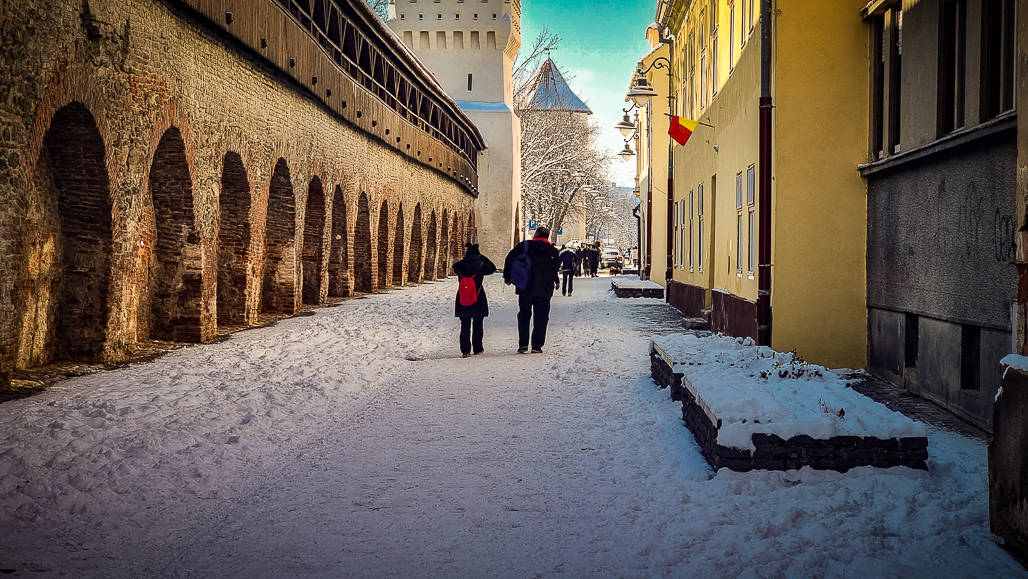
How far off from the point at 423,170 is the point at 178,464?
1240 inches

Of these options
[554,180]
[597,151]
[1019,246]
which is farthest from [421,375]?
[597,151]

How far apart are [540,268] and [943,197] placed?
601 centimetres

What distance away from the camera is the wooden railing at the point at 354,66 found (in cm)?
1717

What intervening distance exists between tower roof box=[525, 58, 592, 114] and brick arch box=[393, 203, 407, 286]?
40948mm

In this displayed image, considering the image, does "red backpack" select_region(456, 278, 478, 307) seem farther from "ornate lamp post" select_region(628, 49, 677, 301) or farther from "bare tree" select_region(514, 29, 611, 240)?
"bare tree" select_region(514, 29, 611, 240)

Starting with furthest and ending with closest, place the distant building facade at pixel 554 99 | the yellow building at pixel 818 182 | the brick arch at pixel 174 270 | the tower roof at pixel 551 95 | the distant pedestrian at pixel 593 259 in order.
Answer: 1. the tower roof at pixel 551 95
2. the distant building facade at pixel 554 99
3. the distant pedestrian at pixel 593 259
4. the brick arch at pixel 174 270
5. the yellow building at pixel 818 182

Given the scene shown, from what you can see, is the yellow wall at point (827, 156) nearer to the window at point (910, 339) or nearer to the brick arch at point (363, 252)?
the window at point (910, 339)

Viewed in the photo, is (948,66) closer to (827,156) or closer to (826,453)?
(827,156)

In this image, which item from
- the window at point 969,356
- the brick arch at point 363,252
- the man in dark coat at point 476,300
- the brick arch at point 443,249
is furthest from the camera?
the brick arch at point 443,249

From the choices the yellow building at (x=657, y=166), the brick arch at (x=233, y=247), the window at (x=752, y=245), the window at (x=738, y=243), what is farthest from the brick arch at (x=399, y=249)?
the window at (x=752, y=245)

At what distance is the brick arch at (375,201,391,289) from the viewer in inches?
1224

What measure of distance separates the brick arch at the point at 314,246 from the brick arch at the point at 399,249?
983 cm

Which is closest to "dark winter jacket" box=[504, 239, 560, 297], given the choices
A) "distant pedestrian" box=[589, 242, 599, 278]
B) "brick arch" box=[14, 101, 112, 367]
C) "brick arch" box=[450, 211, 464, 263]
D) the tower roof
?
"brick arch" box=[14, 101, 112, 367]

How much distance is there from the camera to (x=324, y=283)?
2334cm
